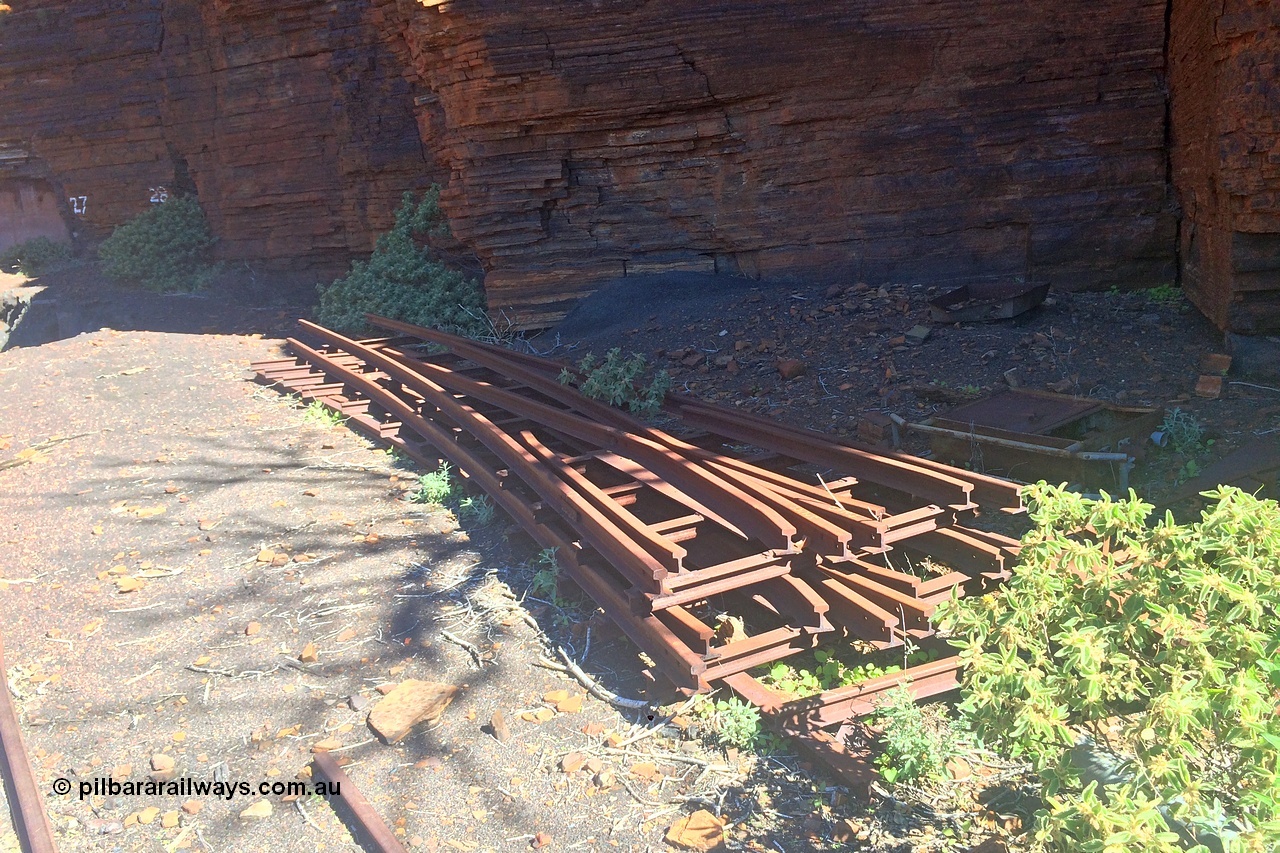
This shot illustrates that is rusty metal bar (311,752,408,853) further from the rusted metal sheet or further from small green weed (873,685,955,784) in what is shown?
the rusted metal sheet

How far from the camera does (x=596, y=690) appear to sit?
3.99m

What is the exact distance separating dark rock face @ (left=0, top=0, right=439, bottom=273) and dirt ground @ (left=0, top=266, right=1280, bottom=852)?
6.16 meters

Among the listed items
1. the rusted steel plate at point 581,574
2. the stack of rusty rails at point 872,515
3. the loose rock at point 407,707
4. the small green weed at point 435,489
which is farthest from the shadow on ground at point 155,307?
the loose rock at point 407,707

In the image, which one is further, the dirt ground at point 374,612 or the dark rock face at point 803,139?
the dark rock face at point 803,139

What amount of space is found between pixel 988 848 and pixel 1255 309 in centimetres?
526

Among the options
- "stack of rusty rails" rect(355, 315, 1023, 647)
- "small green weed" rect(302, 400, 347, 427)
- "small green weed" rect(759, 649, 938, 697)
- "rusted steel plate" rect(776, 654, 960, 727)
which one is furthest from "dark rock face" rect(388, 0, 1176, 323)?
"rusted steel plate" rect(776, 654, 960, 727)

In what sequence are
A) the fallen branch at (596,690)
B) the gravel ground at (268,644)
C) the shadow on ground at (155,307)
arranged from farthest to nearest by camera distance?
the shadow on ground at (155,307)
the fallen branch at (596,690)
the gravel ground at (268,644)

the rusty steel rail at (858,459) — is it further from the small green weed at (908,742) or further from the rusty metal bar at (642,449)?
the small green weed at (908,742)

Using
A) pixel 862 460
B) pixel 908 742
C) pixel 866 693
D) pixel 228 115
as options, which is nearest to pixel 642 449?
pixel 862 460

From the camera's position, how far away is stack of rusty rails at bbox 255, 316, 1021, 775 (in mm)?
3979

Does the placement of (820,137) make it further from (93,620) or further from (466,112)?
(93,620)

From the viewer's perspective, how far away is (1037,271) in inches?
355

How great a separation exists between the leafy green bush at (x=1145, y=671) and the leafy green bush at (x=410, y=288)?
30.4 ft

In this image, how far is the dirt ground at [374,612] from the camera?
3.29 metres
